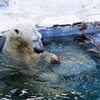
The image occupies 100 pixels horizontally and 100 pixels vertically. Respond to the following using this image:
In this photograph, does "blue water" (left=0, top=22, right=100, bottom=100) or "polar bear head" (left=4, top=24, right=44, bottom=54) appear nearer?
"blue water" (left=0, top=22, right=100, bottom=100)

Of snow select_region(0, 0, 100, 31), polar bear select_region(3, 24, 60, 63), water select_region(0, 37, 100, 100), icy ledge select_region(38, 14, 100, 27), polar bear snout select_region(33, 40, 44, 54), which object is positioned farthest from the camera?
snow select_region(0, 0, 100, 31)

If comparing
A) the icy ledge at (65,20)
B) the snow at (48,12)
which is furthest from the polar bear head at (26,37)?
the icy ledge at (65,20)

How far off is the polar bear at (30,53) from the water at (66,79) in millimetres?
100

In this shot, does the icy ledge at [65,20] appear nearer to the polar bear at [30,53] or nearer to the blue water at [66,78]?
the blue water at [66,78]

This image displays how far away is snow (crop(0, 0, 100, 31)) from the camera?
27.8ft

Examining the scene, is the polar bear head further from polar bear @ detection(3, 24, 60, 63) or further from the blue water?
the blue water

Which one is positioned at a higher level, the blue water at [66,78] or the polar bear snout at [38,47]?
the polar bear snout at [38,47]

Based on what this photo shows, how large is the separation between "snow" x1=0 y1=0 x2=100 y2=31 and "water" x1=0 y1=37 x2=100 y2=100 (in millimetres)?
1081

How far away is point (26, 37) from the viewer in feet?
21.4

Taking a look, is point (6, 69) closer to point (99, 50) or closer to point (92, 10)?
point (99, 50)

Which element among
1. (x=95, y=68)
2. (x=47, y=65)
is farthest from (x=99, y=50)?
(x=47, y=65)

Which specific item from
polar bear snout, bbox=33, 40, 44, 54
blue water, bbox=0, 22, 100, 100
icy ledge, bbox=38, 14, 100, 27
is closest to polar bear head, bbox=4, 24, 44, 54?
polar bear snout, bbox=33, 40, 44, 54

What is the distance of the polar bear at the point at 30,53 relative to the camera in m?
6.41

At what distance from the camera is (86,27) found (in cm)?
831
